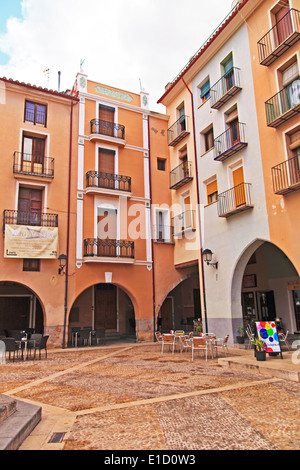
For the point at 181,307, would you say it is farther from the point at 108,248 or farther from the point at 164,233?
the point at 108,248

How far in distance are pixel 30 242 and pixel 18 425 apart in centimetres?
1087

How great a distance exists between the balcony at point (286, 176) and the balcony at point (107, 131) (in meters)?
8.77

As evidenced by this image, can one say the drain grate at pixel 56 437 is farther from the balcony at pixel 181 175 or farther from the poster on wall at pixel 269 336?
the balcony at pixel 181 175

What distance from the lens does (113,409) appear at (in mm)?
5547

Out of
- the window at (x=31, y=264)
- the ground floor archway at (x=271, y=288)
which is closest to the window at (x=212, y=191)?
the ground floor archway at (x=271, y=288)

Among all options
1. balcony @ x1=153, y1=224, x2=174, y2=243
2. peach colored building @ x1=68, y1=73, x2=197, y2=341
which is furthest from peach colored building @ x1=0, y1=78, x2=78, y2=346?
balcony @ x1=153, y1=224, x2=174, y2=243

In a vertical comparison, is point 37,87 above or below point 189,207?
above

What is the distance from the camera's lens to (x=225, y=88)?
48.3 feet

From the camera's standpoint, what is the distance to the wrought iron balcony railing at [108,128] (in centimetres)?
1723

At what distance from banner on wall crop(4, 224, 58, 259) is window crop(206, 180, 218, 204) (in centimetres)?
702

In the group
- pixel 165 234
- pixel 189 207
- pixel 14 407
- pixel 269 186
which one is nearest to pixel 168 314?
pixel 165 234

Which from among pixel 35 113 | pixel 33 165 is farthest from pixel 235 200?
pixel 35 113

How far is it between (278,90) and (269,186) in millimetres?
3330
